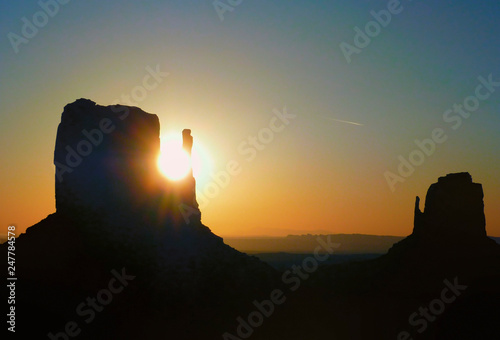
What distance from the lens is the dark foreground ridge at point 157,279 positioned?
141ft

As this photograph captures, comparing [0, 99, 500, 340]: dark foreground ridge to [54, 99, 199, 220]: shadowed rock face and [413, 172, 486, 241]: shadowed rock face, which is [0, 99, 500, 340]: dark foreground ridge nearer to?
[54, 99, 199, 220]: shadowed rock face

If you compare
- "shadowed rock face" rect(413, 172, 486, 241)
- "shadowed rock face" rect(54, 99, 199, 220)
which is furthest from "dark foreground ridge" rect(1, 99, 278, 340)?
"shadowed rock face" rect(413, 172, 486, 241)

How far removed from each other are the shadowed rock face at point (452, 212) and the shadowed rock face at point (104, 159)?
3231 centimetres

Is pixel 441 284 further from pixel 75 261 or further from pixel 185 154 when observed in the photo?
pixel 75 261

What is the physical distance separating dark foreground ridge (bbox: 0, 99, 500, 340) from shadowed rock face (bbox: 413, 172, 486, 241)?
3.79m

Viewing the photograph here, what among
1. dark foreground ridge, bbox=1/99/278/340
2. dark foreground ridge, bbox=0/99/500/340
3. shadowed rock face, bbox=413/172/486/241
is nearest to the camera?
dark foreground ridge, bbox=1/99/278/340

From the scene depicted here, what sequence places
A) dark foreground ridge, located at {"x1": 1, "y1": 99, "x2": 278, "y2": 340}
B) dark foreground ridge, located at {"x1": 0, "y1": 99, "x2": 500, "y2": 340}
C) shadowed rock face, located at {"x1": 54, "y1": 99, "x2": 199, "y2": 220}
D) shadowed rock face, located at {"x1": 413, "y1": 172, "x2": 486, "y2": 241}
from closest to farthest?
1. dark foreground ridge, located at {"x1": 1, "y1": 99, "x2": 278, "y2": 340}
2. dark foreground ridge, located at {"x1": 0, "y1": 99, "x2": 500, "y2": 340}
3. shadowed rock face, located at {"x1": 54, "y1": 99, "x2": 199, "y2": 220}
4. shadowed rock face, located at {"x1": 413, "y1": 172, "x2": 486, "y2": 241}

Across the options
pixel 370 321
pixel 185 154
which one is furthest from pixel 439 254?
pixel 185 154

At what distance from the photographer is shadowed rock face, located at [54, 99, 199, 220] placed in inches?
1810

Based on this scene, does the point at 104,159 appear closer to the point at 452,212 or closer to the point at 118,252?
the point at 118,252

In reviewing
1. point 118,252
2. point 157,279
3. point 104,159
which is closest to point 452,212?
point 157,279

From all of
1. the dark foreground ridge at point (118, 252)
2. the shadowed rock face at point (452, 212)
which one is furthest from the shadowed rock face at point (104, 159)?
the shadowed rock face at point (452, 212)

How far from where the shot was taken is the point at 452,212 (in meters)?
65.0

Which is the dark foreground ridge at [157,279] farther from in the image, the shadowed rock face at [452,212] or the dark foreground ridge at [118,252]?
the shadowed rock face at [452,212]
